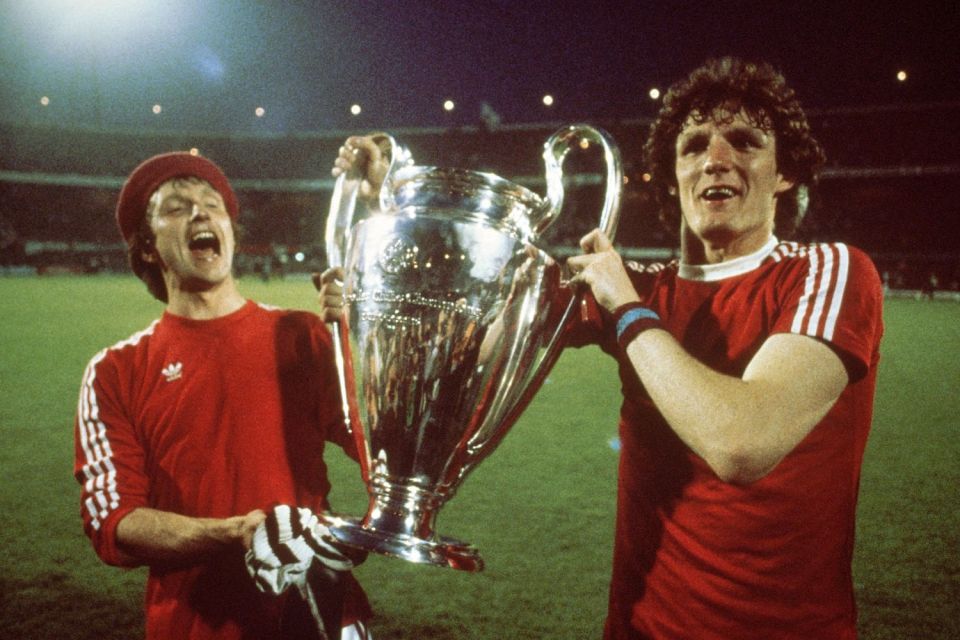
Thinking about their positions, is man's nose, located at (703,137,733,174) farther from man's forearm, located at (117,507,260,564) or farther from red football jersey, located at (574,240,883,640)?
man's forearm, located at (117,507,260,564)

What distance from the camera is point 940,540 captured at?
4672mm

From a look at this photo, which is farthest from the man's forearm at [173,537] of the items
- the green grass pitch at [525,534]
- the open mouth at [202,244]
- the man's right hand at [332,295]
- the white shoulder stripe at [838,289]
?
the green grass pitch at [525,534]

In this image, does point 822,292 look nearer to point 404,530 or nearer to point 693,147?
point 693,147

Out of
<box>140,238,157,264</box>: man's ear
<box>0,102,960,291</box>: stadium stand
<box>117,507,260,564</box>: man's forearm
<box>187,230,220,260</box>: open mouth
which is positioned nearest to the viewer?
<box>117,507,260,564</box>: man's forearm

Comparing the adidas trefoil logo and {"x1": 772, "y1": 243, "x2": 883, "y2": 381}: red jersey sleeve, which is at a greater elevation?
{"x1": 772, "y1": 243, "x2": 883, "y2": 381}: red jersey sleeve

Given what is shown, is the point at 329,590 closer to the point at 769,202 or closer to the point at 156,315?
the point at 769,202

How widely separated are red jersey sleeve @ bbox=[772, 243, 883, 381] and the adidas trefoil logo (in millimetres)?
1729

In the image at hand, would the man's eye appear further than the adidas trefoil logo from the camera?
No

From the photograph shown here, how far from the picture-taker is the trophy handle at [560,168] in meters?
1.63

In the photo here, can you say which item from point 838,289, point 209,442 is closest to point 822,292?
point 838,289

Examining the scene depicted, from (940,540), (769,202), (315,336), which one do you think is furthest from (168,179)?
(940,540)

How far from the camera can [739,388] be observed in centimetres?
137

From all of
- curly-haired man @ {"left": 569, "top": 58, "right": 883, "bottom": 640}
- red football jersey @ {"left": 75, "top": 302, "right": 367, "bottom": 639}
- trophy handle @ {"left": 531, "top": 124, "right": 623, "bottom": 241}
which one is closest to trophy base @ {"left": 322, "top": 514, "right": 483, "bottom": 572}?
curly-haired man @ {"left": 569, "top": 58, "right": 883, "bottom": 640}

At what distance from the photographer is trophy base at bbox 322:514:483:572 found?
141 centimetres
